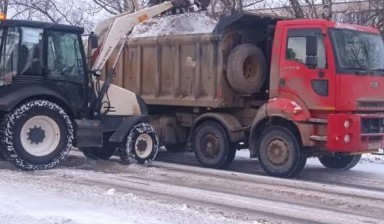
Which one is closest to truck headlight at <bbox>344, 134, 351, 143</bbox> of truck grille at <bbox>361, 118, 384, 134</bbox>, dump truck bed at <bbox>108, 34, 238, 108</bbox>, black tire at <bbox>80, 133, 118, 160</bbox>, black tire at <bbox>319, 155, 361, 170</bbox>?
truck grille at <bbox>361, 118, 384, 134</bbox>

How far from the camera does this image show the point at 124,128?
46.3 feet

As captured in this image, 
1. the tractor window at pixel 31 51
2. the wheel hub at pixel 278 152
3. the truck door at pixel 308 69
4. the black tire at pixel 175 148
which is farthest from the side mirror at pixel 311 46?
the tractor window at pixel 31 51

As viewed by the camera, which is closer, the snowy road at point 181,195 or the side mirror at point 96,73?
the snowy road at point 181,195

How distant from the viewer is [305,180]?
13180 millimetres

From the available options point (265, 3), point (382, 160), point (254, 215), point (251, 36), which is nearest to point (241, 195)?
point (254, 215)

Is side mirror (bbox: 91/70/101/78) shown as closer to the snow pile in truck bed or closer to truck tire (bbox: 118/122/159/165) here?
truck tire (bbox: 118/122/159/165)

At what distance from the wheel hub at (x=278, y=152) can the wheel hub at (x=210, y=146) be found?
144 centimetres

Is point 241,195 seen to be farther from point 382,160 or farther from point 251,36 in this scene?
point 382,160

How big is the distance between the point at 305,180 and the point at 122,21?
4.80 meters

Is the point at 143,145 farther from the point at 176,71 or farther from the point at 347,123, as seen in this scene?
the point at 347,123

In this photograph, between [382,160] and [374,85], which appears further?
[382,160]

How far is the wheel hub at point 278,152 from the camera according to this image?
43.6ft

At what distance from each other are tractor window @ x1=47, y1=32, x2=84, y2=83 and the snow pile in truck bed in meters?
2.86

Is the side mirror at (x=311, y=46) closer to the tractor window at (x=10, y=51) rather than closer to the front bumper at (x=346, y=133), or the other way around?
the front bumper at (x=346, y=133)
